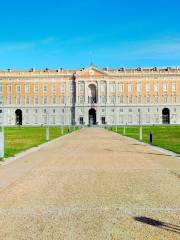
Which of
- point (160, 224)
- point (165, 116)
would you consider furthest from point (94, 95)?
point (160, 224)

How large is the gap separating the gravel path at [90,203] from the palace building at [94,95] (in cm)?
10554

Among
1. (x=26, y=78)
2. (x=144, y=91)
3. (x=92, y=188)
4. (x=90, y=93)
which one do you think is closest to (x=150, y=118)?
(x=144, y=91)

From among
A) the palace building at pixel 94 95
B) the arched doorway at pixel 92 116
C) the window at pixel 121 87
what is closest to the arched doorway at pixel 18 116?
the palace building at pixel 94 95

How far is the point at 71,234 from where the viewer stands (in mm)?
6457

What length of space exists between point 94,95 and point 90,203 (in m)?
114

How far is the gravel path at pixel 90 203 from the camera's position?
6.59 metres

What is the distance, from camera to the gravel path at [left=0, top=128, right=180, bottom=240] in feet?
21.6

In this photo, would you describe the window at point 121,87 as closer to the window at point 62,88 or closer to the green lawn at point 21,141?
the window at point 62,88

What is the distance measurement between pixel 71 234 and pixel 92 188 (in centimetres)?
417

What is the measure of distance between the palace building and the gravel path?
105543 millimetres

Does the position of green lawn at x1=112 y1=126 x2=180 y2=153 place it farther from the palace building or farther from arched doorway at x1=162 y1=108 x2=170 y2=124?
arched doorway at x1=162 y1=108 x2=170 y2=124

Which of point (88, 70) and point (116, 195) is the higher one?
point (88, 70)

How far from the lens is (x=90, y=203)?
28.6 ft

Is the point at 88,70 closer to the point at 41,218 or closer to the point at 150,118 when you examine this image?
the point at 150,118
